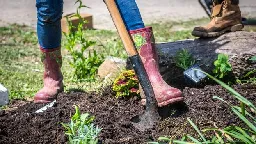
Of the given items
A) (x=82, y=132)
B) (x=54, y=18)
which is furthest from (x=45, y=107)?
(x=82, y=132)

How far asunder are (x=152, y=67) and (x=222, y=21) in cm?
173

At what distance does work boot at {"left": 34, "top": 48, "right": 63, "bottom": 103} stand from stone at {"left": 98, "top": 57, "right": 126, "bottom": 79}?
31.7 inches

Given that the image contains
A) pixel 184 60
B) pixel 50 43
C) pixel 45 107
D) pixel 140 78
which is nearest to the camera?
pixel 140 78

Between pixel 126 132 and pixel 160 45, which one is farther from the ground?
pixel 160 45

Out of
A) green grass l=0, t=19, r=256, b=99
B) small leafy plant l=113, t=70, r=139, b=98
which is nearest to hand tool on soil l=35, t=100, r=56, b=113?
small leafy plant l=113, t=70, r=139, b=98

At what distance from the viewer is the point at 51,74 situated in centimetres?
387

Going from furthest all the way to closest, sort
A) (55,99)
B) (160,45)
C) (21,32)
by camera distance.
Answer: (21,32) → (160,45) → (55,99)

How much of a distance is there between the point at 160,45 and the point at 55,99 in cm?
112

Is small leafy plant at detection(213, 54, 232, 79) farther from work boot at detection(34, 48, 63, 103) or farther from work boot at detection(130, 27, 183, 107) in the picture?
work boot at detection(34, 48, 63, 103)

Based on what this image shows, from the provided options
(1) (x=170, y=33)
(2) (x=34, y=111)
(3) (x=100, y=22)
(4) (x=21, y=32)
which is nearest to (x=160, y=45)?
(2) (x=34, y=111)

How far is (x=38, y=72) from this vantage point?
17.3 ft

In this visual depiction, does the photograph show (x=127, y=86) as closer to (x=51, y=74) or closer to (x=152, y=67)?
(x=152, y=67)

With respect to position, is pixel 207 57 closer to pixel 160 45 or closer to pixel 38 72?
pixel 160 45

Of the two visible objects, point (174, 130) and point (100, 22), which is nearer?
point (174, 130)
